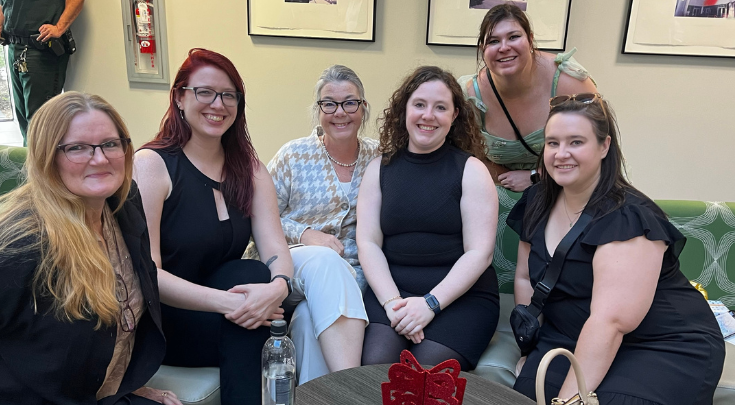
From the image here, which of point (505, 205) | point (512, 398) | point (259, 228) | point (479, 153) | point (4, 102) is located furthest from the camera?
point (4, 102)

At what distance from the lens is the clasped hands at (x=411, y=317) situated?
1.70 metres

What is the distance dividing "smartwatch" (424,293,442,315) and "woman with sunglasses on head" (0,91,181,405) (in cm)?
94

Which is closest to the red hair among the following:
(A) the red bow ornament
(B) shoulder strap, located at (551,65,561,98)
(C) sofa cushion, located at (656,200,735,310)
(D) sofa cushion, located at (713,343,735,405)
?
(A) the red bow ornament

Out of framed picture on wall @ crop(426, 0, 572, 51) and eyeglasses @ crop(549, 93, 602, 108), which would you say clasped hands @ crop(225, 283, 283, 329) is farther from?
framed picture on wall @ crop(426, 0, 572, 51)

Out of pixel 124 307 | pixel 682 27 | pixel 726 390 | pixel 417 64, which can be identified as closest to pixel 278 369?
pixel 124 307

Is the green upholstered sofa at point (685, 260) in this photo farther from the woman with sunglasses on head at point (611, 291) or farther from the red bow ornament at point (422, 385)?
the red bow ornament at point (422, 385)

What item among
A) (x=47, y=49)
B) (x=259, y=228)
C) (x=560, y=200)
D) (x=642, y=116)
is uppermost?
(x=47, y=49)

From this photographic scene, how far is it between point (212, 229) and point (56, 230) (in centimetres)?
61

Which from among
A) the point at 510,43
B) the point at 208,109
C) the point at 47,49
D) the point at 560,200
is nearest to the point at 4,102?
the point at 47,49

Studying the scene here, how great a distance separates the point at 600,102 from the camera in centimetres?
157

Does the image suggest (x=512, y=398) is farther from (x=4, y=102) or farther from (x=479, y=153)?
(x=4, y=102)

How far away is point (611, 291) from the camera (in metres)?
1.41

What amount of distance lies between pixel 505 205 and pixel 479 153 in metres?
0.33

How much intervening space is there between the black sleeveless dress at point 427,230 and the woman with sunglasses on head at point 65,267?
2.92ft
